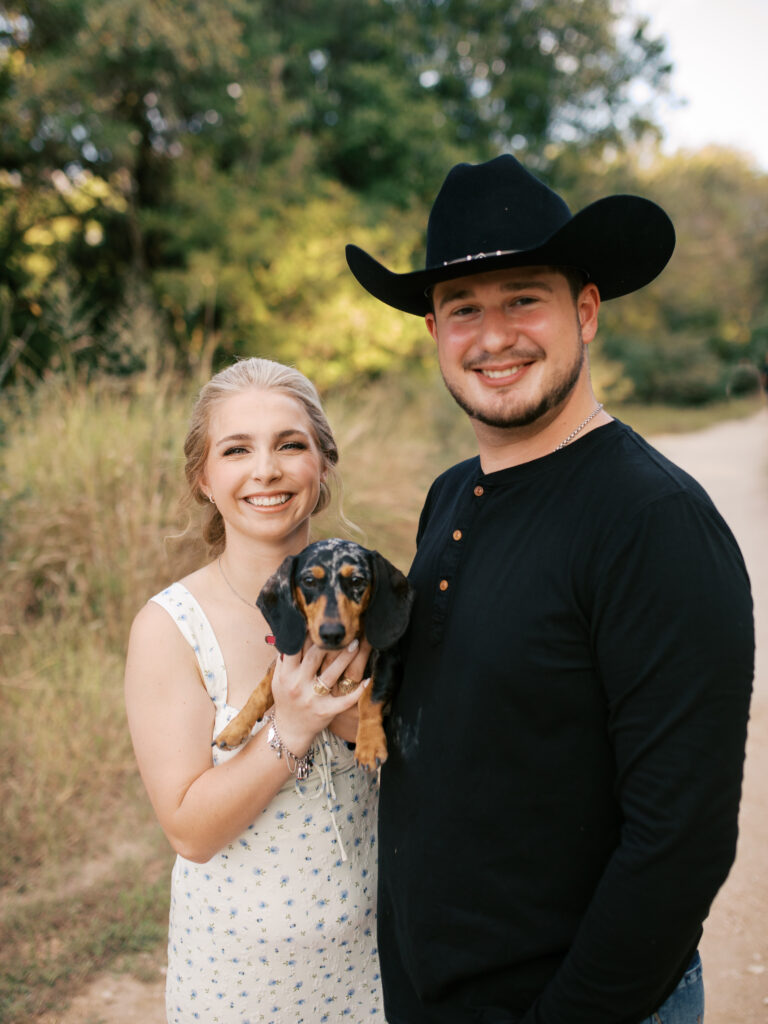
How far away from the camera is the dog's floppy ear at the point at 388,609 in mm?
1793

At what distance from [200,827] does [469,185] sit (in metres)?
1.56

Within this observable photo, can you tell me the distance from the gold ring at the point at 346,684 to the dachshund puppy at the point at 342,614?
0.20 feet

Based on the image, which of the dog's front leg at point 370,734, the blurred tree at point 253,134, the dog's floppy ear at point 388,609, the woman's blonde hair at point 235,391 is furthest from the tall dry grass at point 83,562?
the blurred tree at point 253,134

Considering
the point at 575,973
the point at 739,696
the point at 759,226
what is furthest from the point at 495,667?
the point at 759,226

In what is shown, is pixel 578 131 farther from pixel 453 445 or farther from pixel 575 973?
pixel 575 973

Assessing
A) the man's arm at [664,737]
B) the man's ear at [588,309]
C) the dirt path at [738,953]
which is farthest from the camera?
the dirt path at [738,953]

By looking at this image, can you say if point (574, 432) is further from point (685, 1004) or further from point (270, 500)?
point (685, 1004)

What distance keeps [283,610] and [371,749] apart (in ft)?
1.37

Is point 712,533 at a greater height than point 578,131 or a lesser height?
lesser

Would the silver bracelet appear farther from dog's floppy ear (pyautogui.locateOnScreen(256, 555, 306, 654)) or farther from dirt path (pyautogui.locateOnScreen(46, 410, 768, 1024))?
dirt path (pyautogui.locateOnScreen(46, 410, 768, 1024))

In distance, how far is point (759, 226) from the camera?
101 feet

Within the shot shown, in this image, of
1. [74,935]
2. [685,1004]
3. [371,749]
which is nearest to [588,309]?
[371,749]

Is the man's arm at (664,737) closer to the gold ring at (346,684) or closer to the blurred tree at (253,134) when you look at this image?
the gold ring at (346,684)

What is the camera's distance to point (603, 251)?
1.49 metres
